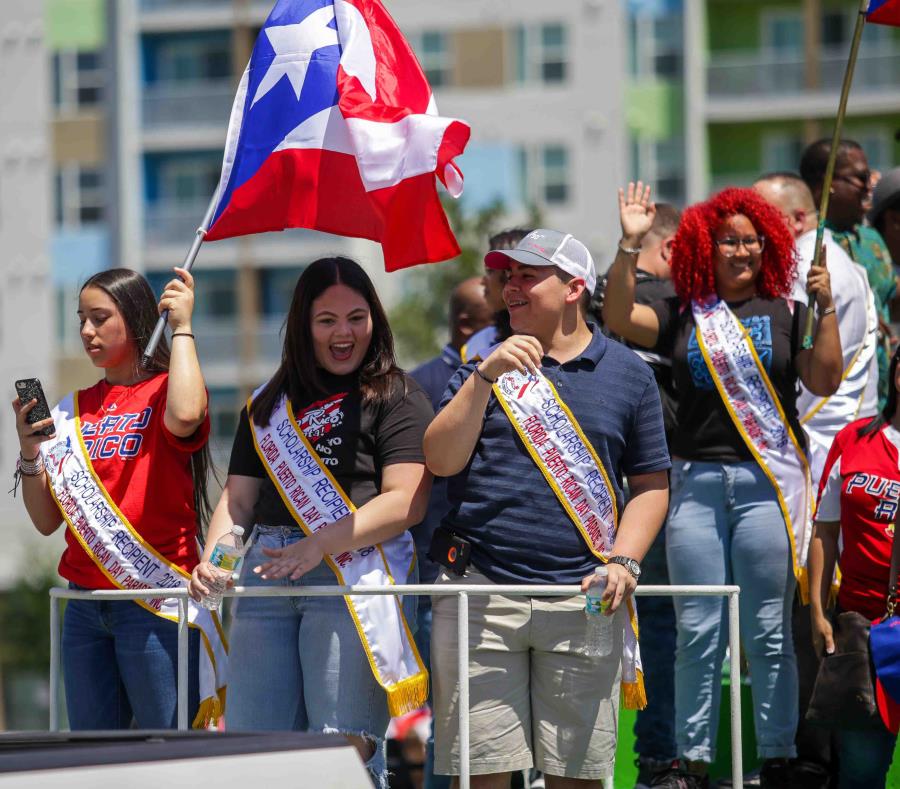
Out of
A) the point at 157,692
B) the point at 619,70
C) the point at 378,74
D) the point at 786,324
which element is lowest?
the point at 157,692

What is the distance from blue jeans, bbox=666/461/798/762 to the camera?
586cm

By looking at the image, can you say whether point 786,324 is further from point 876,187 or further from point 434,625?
point 434,625

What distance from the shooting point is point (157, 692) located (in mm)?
5445

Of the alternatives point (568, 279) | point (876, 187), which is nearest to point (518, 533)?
point (568, 279)

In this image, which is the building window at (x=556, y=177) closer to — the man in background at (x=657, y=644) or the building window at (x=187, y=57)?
the building window at (x=187, y=57)

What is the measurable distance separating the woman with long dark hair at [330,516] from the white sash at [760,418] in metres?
1.25

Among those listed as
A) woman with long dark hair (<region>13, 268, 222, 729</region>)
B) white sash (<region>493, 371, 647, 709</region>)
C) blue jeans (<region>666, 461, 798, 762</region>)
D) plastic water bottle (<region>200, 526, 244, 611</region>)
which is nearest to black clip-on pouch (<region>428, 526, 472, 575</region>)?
white sash (<region>493, 371, 647, 709</region>)

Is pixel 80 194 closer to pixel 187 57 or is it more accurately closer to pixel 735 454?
pixel 187 57

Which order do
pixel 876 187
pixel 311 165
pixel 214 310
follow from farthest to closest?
pixel 214 310
pixel 876 187
pixel 311 165

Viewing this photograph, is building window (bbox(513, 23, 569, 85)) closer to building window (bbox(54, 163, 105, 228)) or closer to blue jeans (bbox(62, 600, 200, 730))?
building window (bbox(54, 163, 105, 228))

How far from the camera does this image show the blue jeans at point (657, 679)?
613cm

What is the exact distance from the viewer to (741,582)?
19.4ft

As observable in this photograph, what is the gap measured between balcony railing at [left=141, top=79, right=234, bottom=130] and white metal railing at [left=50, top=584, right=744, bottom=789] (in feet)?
107

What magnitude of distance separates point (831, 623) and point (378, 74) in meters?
2.65
